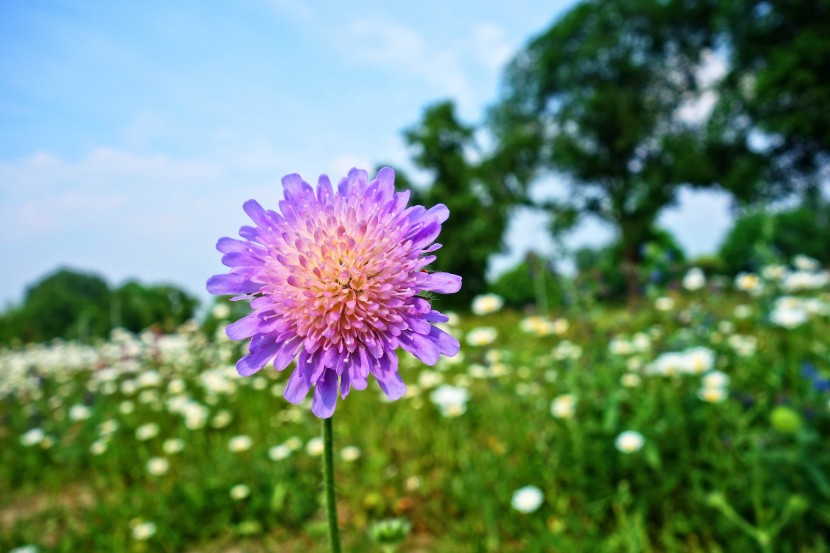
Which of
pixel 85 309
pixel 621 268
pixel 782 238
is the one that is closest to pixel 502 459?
pixel 621 268

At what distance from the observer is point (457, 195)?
1712cm

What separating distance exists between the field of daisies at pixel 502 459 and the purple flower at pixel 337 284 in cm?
57

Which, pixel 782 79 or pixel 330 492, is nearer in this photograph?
pixel 330 492

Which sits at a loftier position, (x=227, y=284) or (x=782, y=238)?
(x=782, y=238)

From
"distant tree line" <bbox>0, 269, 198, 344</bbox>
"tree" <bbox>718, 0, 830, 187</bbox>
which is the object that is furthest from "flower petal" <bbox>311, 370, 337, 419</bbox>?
"tree" <bbox>718, 0, 830, 187</bbox>

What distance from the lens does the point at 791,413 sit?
231 cm

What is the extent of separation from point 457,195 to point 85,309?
36.5 ft

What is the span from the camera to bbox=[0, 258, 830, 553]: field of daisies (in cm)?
255

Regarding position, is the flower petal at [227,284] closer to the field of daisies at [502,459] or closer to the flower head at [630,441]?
the field of daisies at [502,459]

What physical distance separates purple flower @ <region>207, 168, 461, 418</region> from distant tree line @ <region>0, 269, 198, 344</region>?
856cm

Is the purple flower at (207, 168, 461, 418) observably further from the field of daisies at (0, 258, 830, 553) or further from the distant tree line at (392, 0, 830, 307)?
the distant tree line at (392, 0, 830, 307)

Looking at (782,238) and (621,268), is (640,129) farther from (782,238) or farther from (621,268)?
(621,268)

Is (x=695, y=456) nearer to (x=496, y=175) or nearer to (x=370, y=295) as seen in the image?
(x=370, y=295)

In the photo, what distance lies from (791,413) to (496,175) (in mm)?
19242
